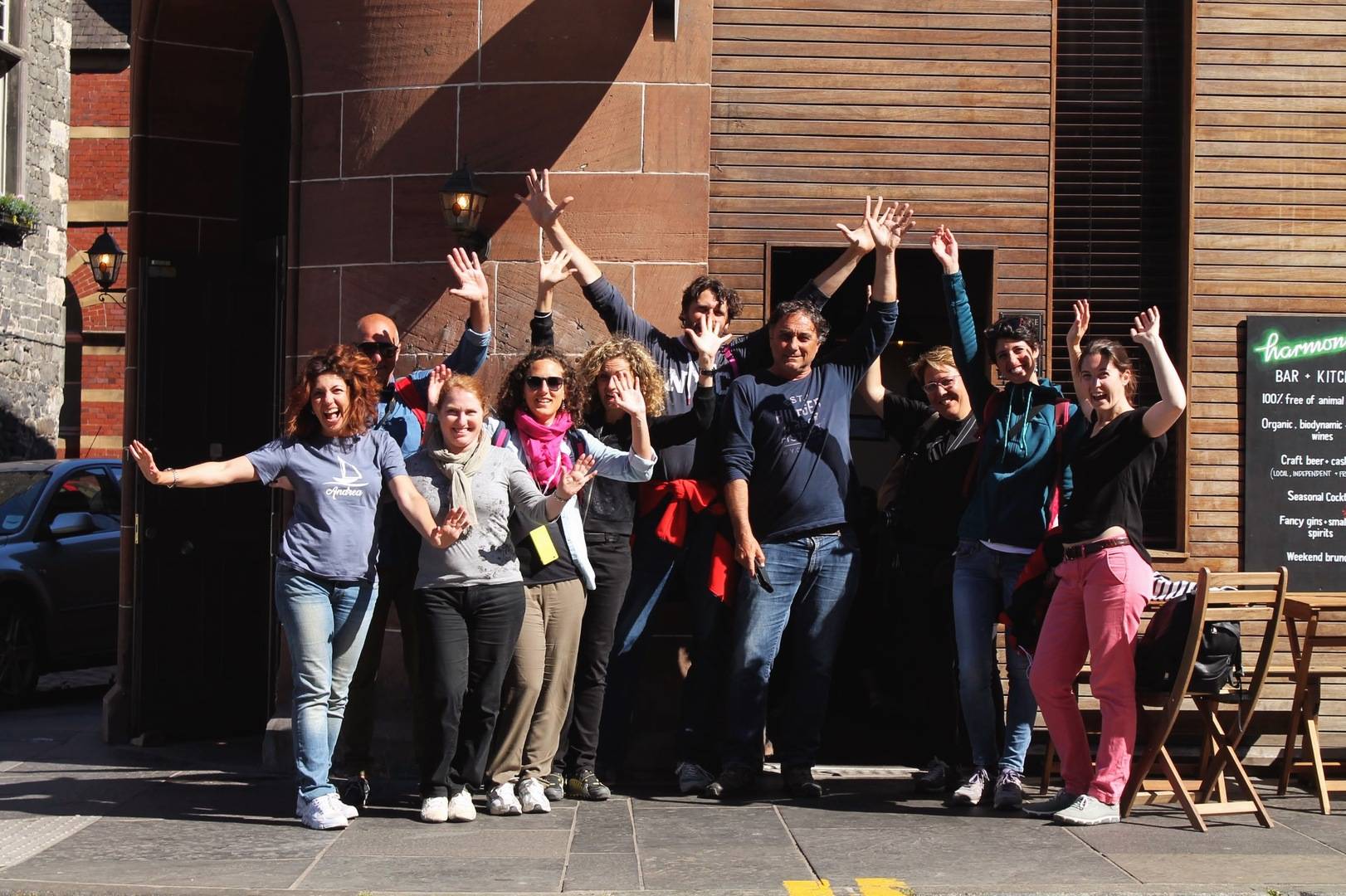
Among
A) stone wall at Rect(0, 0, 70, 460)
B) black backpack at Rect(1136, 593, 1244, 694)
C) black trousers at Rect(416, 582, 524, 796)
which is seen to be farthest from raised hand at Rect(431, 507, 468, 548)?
stone wall at Rect(0, 0, 70, 460)

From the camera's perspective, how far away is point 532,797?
21.9ft

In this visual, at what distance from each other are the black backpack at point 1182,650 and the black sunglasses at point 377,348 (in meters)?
3.59

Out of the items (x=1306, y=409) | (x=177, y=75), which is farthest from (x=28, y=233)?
(x=1306, y=409)

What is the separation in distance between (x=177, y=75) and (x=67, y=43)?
15.9 metres

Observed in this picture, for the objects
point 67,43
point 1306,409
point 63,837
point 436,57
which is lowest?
point 63,837

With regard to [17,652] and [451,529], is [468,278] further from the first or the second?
[17,652]

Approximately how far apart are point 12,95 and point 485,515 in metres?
18.0

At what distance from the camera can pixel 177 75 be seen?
358 inches

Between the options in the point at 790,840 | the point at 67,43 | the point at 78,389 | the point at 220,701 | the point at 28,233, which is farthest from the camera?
the point at 78,389

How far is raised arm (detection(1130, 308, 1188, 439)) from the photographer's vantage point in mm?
6312

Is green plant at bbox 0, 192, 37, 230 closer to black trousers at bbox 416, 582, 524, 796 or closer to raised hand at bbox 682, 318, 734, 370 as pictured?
raised hand at bbox 682, 318, 734, 370

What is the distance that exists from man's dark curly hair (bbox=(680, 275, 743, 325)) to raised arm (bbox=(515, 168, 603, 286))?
1.51 ft

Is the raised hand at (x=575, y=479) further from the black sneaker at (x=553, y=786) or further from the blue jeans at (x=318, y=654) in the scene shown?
the black sneaker at (x=553, y=786)

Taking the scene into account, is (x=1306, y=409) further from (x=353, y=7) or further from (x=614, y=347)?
(x=353, y=7)
